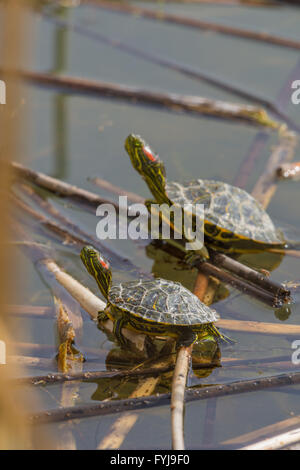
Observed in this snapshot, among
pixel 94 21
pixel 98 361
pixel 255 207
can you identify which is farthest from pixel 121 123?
pixel 98 361

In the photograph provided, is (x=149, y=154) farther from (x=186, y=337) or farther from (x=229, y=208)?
(x=186, y=337)

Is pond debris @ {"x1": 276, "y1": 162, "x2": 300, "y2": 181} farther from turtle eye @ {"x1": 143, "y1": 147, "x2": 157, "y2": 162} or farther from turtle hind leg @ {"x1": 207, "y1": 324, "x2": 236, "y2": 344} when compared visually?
turtle hind leg @ {"x1": 207, "y1": 324, "x2": 236, "y2": 344}

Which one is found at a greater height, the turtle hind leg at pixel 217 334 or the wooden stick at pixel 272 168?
the wooden stick at pixel 272 168

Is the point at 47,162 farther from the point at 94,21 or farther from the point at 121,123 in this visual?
the point at 94,21

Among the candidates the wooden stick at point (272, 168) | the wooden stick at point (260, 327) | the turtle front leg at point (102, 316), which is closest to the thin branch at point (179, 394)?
the wooden stick at point (260, 327)

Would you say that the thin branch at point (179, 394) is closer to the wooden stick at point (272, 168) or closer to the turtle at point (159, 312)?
the turtle at point (159, 312)
